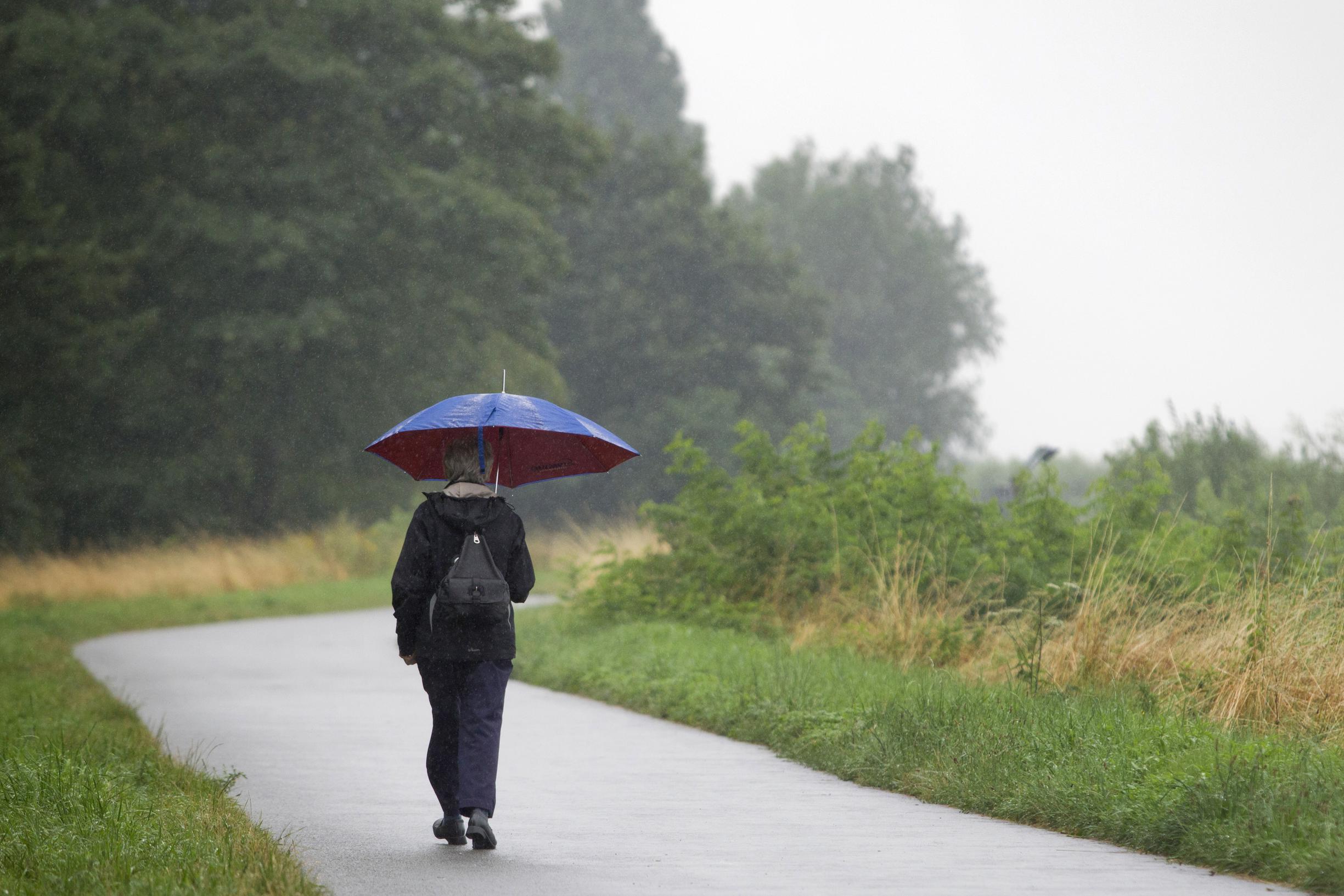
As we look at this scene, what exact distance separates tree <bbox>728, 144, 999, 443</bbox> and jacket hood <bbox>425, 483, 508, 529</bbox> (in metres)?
85.9

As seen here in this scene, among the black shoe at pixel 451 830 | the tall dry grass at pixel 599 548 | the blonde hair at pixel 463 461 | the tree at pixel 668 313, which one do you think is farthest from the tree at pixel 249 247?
the black shoe at pixel 451 830

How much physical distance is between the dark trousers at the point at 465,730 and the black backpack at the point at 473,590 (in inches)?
8.9

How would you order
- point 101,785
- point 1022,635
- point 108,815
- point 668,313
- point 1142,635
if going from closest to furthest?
1. point 108,815
2. point 101,785
3. point 1142,635
4. point 1022,635
5. point 668,313

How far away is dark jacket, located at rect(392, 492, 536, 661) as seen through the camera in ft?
26.3

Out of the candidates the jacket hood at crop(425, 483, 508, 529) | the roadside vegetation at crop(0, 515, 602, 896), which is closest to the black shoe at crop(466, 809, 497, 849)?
the roadside vegetation at crop(0, 515, 602, 896)

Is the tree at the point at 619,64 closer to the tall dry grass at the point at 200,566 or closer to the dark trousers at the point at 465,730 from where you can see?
the tall dry grass at the point at 200,566

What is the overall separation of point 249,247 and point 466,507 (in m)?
35.7

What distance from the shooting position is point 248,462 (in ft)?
149

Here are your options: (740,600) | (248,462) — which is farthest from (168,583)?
(740,600)

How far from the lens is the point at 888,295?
323 feet

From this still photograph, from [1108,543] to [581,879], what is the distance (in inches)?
413

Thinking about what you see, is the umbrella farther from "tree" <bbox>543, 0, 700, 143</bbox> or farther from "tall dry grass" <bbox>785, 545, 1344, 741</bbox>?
"tree" <bbox>543, 0, 700, 143</bbox>

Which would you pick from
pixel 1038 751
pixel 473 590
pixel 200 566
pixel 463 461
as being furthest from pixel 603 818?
pixel 200 566

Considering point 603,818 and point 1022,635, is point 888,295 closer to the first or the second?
point 1022,635
